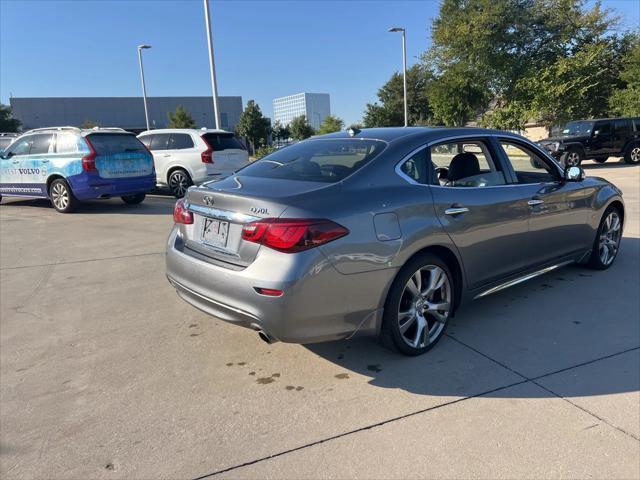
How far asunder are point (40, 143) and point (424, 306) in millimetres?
9685

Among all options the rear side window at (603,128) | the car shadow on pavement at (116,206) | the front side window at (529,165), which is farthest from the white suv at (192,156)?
the rear side window at (603,128)

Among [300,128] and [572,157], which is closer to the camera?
[572,157]

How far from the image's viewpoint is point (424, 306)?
3.52 meters

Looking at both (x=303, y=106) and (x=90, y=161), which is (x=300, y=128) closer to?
(x=90, y=161)

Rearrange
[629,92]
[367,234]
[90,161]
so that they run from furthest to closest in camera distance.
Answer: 1. [629,92]
2. [90,161]
3. [367,234]

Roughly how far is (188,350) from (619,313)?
3.59 m

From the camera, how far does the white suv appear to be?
11.6 m

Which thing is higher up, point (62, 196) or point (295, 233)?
point (295, 233)

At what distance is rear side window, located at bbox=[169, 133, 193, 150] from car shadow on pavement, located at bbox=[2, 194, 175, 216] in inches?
51.2

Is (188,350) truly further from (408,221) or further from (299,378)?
(408,221)

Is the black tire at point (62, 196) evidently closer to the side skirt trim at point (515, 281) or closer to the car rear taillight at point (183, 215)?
the car rear taillight at point (183, 215)

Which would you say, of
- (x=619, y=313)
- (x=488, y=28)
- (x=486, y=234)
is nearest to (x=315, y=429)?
(x=486, y=234)

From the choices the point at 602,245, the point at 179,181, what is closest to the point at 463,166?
the point at 602,245

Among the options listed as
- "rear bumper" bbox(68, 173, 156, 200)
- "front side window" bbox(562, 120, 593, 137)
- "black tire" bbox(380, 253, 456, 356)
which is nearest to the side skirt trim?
"black tire" bbox(380, 253, 456, 356)
